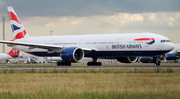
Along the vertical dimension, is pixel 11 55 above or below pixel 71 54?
above

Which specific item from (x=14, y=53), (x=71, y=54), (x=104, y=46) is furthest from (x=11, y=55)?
(x=104, y=46)

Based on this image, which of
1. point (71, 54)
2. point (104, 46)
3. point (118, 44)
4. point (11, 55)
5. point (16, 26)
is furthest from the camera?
point (11, 55)

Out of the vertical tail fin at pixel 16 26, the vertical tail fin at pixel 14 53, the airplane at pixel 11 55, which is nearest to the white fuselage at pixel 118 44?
the vertical tail fin at pixel 16 26

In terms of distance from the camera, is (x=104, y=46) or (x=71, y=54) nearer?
(x=71, y=54)

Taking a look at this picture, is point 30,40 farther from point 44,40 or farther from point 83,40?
point 83,40

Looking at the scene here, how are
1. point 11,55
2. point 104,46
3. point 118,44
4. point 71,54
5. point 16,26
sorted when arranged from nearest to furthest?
point 71,54 < point 118,44 < point 104,46 < point 16,26 < point 11,55

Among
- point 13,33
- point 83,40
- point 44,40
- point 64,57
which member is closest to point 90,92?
point 64,57

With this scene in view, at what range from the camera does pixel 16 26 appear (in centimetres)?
4456

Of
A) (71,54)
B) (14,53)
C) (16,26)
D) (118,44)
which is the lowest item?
(71,54)

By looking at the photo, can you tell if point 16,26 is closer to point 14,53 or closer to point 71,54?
point 71,54

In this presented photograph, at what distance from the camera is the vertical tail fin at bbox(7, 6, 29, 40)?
44469mm

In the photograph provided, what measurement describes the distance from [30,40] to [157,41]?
19992 mm

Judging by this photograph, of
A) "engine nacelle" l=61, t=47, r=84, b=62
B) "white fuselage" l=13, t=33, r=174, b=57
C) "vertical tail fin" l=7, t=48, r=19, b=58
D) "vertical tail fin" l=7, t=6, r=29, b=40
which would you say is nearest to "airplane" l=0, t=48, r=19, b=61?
"vertical tail fin" l=7, t=48, r=19, b=58

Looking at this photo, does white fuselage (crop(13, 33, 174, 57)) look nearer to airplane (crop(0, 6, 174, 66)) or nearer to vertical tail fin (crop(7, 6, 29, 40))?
airplane (crop(0, 6, 174, 66))
